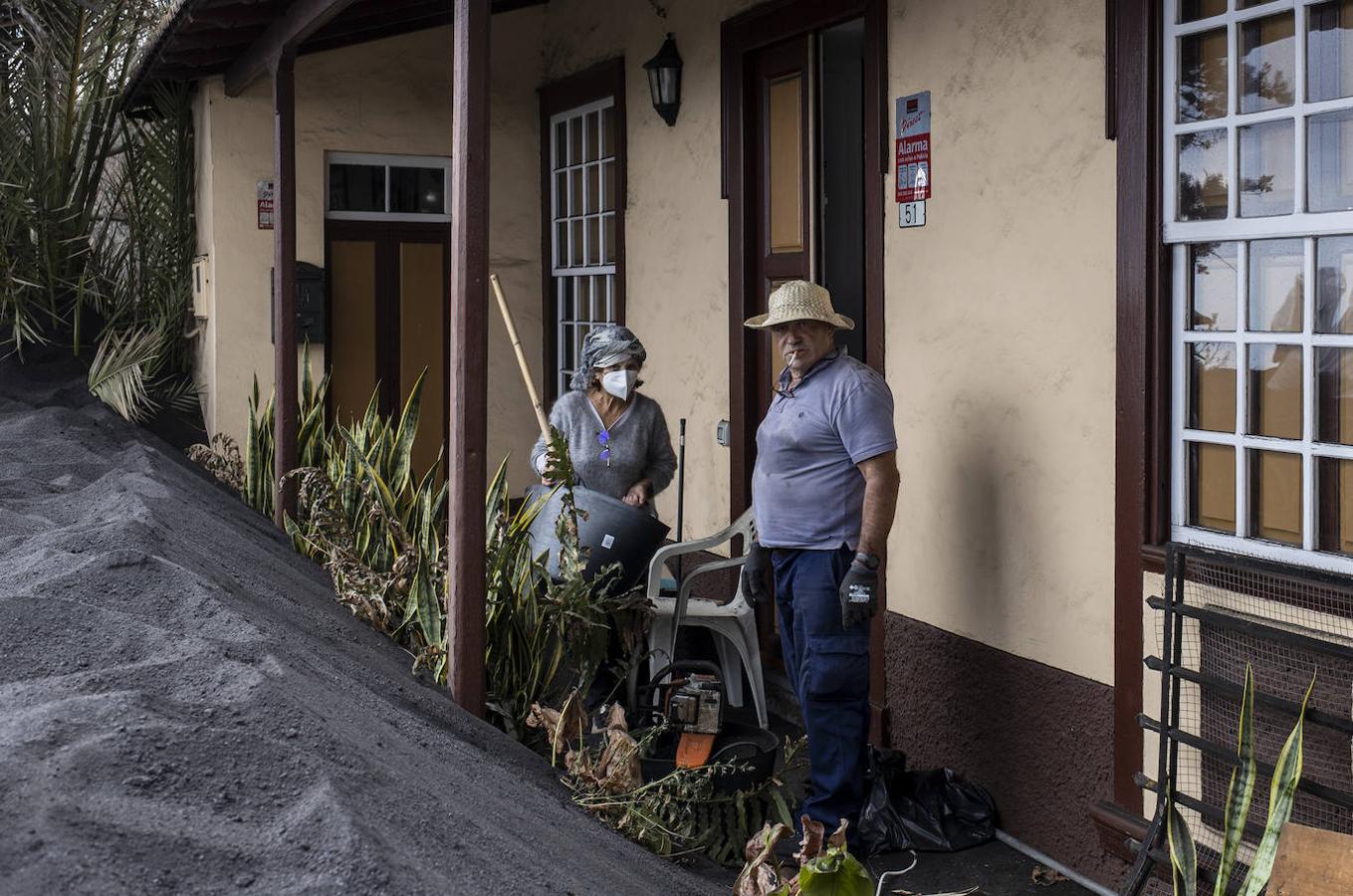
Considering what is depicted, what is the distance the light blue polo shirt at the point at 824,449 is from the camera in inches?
185

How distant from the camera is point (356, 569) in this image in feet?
17.9

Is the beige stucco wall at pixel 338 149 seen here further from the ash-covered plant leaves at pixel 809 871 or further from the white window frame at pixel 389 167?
the ash-covered plant leaves at pixel 809 871

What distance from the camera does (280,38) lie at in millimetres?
6973

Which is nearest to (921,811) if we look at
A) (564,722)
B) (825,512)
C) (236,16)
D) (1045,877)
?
(1045,877)

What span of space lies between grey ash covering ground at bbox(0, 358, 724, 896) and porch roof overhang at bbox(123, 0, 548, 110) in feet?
8.93

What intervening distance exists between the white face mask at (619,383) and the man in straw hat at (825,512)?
3.21ft

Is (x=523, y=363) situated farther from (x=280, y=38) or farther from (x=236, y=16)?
(x=236, y=16)

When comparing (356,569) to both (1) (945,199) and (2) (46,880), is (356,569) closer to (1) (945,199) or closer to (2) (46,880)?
(1) (945,199)

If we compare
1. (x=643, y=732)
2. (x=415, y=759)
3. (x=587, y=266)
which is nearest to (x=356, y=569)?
(x=643, y=732)

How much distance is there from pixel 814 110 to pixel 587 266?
112 inches

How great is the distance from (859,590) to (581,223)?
4846mm

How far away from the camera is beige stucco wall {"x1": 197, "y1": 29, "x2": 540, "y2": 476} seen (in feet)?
28.8

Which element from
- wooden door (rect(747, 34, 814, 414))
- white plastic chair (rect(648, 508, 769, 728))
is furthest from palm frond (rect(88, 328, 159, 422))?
white plastic chair (rect(648, 508, 769, 728))

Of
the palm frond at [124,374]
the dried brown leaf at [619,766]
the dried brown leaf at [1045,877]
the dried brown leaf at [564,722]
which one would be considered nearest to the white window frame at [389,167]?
the palm frond at [124,374]
